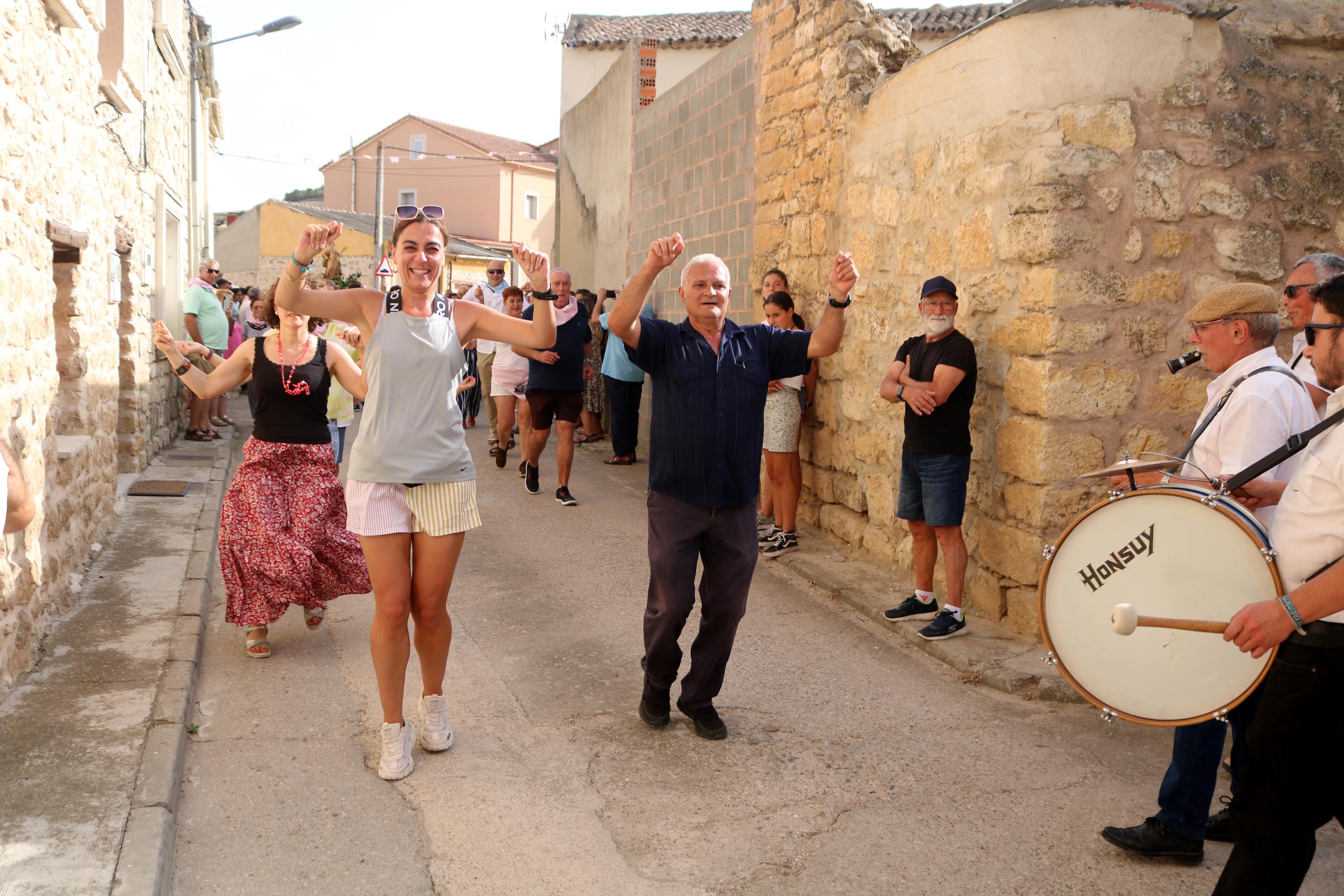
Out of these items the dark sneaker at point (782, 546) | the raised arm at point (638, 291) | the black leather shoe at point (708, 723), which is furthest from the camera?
the dark sneaker at point (782, 546)

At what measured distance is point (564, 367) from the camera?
909 centimetres

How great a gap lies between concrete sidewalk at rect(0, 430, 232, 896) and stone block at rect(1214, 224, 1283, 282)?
4.95m

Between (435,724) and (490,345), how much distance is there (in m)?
7.49

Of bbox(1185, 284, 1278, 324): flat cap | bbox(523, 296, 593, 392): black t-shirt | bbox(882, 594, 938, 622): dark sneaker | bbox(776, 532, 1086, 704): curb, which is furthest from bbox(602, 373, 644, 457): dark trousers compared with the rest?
bbox(1185, 284, 1278, 324): flat cap

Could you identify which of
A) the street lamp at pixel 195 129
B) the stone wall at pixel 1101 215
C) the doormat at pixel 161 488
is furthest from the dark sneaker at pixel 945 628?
the street lamp at pixel 195 129

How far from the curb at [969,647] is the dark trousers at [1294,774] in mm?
1734

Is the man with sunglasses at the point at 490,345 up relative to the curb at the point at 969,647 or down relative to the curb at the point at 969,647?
up

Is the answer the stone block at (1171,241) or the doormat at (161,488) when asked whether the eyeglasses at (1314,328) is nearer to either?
the stone block at (1171,241)

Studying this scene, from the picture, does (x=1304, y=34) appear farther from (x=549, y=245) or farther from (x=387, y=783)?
(x=549, y=245)

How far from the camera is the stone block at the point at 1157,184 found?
5.10 m

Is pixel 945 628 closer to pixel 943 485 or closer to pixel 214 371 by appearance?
pixel 943 485

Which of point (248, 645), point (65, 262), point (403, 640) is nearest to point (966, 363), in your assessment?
point (403, 640)

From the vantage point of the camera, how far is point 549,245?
50625 millimetres

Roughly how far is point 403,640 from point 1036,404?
3.09 m
